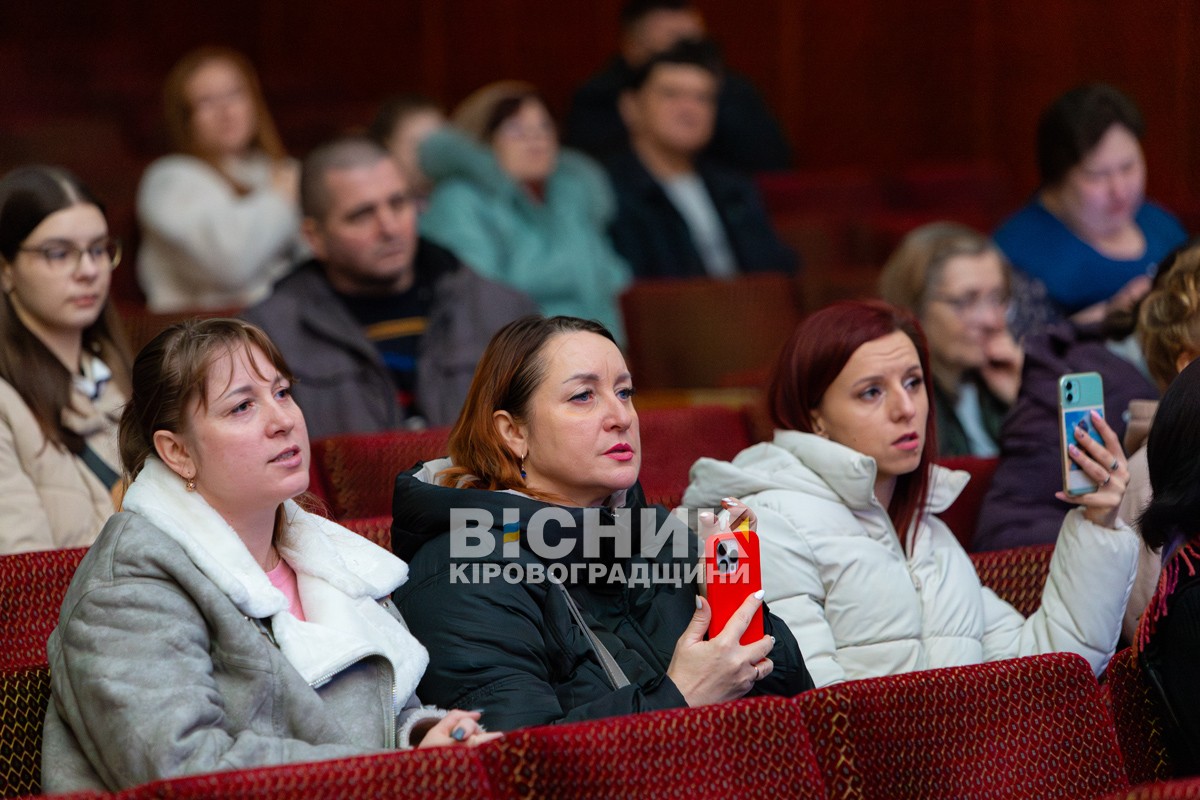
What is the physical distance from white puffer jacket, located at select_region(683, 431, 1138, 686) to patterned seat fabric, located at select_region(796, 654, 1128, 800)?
0.39 metres

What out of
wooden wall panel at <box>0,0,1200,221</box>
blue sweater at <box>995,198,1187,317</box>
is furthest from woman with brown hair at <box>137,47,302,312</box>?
blue sweater at <box>995,198,1187,317</box>

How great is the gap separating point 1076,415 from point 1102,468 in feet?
0.27

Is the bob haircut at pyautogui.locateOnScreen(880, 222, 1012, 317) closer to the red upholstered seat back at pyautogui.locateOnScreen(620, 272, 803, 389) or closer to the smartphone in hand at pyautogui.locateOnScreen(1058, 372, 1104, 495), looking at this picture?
the red upholstered seat back at pyautogui.locateOnScreen(620, 272, 803, 389)

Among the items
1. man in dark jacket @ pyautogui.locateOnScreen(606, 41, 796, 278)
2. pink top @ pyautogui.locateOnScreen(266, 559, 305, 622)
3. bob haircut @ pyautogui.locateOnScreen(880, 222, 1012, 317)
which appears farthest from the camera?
man in dark jacket @ pyautogui.locateOnScreen(606, 41, 796, 278)

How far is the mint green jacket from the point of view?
4203 mm

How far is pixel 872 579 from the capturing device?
214 cm

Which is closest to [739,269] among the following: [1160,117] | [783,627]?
[1160,117]

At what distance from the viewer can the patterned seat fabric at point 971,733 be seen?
5.15ft

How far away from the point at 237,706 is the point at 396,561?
308 millimetres

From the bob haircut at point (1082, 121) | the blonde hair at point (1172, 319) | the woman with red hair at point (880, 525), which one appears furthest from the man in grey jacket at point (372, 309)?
the blonde hair at point (1172, 319)

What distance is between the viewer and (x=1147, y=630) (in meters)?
1.86

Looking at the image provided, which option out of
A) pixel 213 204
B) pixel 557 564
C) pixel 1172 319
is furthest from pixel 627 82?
pixel 557 564

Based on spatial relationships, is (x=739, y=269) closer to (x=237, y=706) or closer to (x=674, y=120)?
(x=674, y=120)

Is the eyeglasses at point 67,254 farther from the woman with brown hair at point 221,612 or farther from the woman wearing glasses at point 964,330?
the woman wearing glasses at point 964,330
